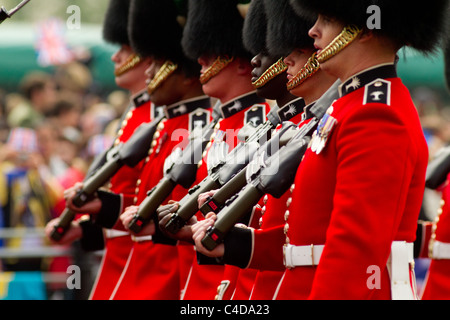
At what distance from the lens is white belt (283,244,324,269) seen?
10.2ft

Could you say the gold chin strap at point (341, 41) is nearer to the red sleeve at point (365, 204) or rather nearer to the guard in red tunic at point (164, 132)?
the red sleeve at point (365, 204)

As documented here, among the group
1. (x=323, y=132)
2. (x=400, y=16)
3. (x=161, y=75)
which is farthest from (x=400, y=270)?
(x=161, y=75)

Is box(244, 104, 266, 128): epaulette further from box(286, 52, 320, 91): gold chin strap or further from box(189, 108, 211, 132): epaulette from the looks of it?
box(286, 52, 320, 91): gold chin strap

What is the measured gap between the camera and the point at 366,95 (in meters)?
2.99

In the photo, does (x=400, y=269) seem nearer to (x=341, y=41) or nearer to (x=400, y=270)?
(x=400, y=270)

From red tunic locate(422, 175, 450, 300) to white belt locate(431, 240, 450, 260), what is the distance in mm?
16

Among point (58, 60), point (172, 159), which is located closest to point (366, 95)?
point (172, 159)

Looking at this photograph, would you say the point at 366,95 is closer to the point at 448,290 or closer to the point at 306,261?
the point at 306,261

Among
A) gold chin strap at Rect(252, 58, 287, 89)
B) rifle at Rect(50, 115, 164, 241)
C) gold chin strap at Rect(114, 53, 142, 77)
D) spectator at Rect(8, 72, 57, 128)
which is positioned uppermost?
gold chin strap at Rect(252, 58, 287, 89)

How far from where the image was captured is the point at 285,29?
3.80m

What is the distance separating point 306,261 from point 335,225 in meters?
0.35

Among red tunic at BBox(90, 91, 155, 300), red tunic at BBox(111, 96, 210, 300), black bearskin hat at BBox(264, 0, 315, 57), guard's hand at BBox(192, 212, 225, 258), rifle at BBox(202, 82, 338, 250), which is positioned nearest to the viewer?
rifle at BBox(202, 82, 338, 250)

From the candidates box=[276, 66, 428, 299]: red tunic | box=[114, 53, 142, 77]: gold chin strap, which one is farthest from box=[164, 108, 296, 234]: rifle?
box=[114, 53, 142, 77]: gold chin strap

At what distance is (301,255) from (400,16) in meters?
0.87
